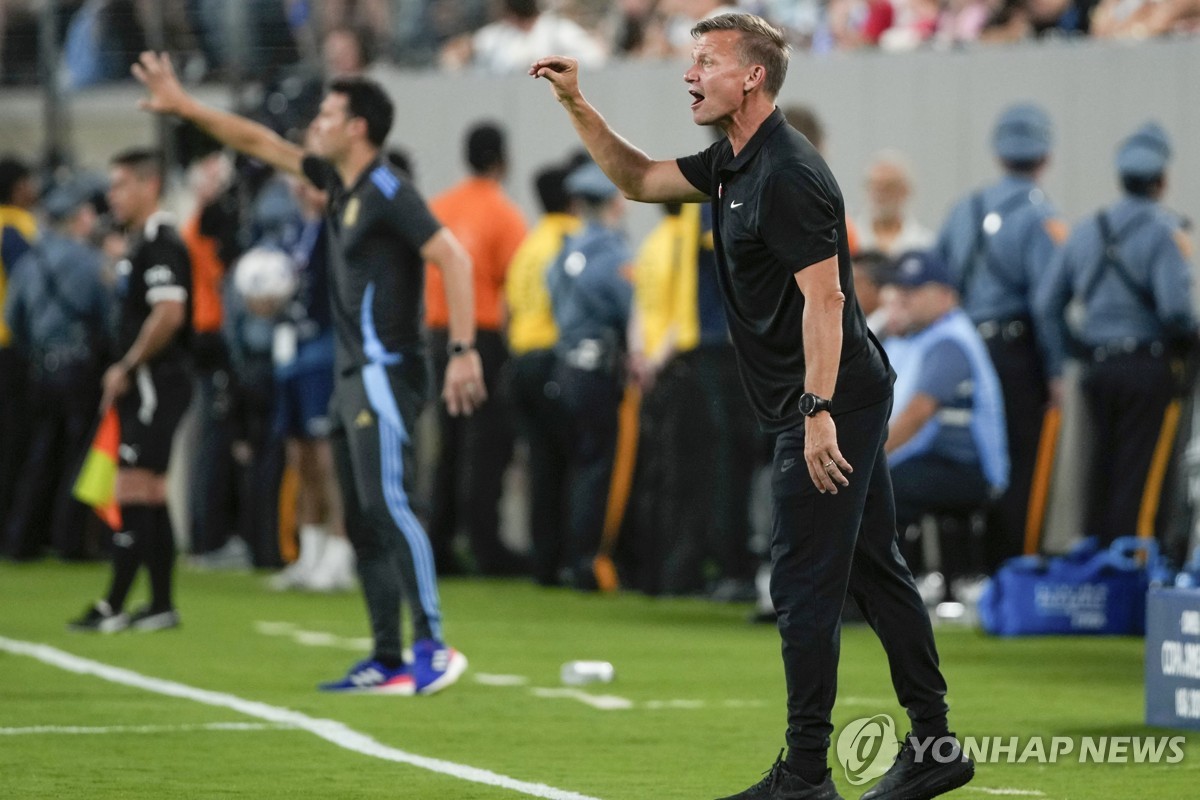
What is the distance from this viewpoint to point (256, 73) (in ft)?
69.8

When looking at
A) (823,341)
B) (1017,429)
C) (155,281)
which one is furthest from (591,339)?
(823,341)

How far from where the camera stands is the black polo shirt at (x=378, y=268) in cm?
907

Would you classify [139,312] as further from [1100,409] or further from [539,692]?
[1100,409]

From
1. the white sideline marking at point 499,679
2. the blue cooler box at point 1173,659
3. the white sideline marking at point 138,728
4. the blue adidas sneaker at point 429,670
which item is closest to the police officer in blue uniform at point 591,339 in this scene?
the white sideline marking at point 499,679

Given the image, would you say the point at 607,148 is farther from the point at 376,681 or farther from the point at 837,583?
the point at 376,681

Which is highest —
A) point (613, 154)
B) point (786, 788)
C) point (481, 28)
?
point (481, 28)

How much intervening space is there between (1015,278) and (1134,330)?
93 centimetres

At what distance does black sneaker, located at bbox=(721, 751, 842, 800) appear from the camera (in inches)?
235

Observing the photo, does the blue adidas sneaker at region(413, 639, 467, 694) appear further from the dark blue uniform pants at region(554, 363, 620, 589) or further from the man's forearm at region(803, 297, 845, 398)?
the dark blue uniform pants at region(554, 363, 620, 589)

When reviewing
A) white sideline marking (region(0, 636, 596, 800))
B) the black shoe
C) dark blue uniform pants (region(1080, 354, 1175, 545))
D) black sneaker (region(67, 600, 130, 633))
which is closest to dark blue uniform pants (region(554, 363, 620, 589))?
dark blue uniform pants (region(1080, 354, 1175, 545))

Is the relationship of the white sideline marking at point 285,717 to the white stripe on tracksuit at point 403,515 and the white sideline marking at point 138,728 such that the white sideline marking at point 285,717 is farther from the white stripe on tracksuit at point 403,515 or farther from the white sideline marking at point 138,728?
the white stripe on tracksuit at point 403,515

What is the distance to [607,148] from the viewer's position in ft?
21.8

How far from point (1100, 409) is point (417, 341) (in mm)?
4968

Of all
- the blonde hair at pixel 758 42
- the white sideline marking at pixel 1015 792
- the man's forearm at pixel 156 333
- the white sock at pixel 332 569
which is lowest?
the white sock at pixel 332 569
